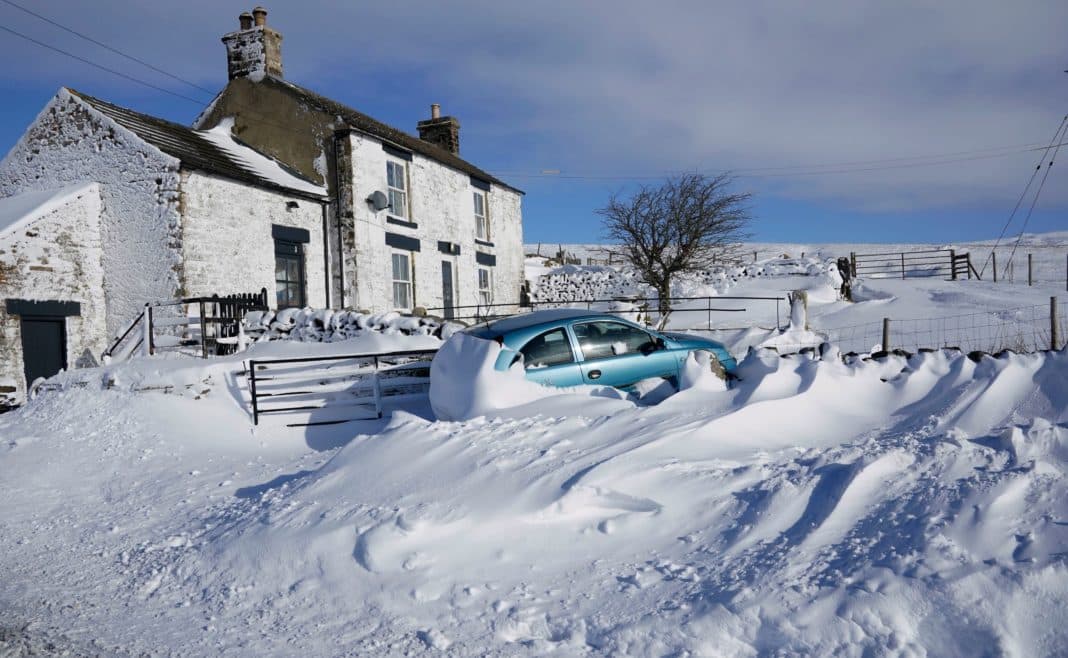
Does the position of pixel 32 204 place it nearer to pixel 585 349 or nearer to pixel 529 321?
pixel 529 321

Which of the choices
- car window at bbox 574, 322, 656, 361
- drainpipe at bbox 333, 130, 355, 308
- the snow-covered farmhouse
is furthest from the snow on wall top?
car window at bbox 574, 322, 656, 361

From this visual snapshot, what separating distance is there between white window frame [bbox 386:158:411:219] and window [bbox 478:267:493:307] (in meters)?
4.58

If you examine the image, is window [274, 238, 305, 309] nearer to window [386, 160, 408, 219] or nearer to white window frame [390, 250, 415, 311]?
white window frame [390, 250, 415, 311]

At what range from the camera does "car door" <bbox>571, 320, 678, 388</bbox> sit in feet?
27.9

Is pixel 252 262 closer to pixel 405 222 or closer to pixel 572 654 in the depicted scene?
pixel 405 222

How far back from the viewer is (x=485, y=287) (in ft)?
80.7

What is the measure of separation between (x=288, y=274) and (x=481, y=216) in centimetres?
853

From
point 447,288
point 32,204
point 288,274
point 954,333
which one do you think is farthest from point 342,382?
point 954,333

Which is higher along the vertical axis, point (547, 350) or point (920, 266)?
point (920, 266)

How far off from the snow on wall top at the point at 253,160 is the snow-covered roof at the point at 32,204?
11.3 ft

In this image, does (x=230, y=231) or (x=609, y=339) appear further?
(x=230, y=231)

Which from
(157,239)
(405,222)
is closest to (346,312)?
(157,239)

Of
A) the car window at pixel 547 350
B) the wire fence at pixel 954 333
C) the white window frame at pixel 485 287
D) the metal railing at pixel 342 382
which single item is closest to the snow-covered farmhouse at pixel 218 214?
Result: the white window frame at pixel 485 287

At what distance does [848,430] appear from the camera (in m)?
6.50
